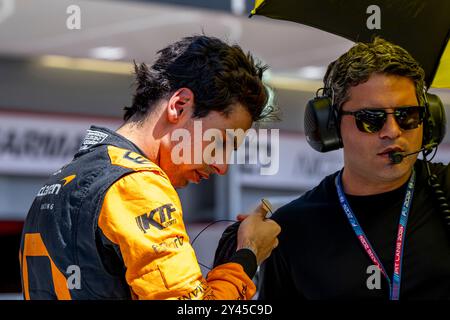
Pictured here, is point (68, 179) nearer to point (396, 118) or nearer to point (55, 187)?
point (55, 187)

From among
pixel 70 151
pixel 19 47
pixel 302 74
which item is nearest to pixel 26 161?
pixel 70 151

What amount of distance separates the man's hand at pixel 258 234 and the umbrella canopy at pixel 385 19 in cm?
75

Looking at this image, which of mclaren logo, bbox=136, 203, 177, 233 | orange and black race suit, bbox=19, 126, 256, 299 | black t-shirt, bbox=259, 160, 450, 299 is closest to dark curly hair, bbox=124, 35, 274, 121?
orange and black race suit, bbox=19, 126, 256, 299

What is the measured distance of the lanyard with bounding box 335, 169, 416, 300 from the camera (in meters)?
2.54

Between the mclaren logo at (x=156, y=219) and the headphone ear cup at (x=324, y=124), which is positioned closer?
the mclaren logo at (x=156, y=219)

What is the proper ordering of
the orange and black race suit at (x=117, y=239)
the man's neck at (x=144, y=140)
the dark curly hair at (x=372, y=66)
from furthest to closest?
1. the dark curly hair at (x=372, y=66)
2. the man's neck at (x=144, y=140)
3. the orange and black race suit at (x=117, y=239)

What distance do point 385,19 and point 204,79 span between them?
901 millimetres

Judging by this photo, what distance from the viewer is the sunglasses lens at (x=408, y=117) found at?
261 cm

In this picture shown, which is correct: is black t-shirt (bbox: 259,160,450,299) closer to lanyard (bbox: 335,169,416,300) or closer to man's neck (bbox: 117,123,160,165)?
lanyard (bbox: 335,169,416,300)

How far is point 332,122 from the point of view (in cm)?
275

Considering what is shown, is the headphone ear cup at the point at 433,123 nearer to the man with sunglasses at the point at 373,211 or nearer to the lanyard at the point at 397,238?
the man with sunglasses at the point at 373,211

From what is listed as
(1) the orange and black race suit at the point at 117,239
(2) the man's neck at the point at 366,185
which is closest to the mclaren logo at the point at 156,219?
(1) the orange and black race suit at the point at 117,239

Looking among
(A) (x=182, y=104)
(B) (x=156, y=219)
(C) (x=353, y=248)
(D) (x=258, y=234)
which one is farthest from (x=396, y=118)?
(B) (x=156, y=219)

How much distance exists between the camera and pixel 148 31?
25.1ft
